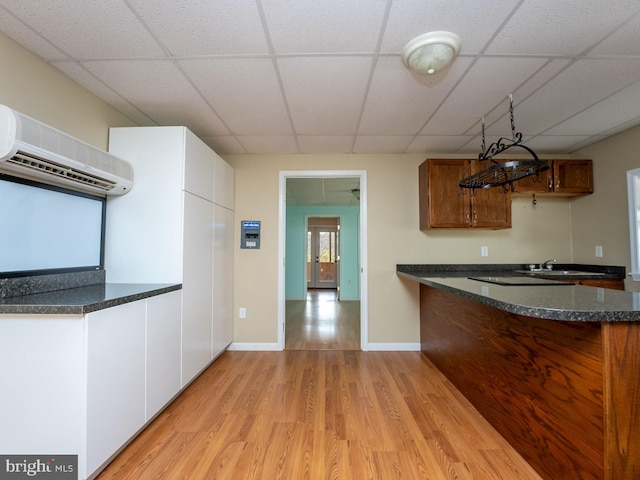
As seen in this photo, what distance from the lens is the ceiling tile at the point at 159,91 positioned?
5.89ft

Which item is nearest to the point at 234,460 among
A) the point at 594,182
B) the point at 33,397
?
the point at 33,397

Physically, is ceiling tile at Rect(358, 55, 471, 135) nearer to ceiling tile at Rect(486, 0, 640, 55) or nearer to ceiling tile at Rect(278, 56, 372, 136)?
ceiling tile at Rect(278, 56, 372, 136)

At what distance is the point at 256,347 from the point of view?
328 centimetres

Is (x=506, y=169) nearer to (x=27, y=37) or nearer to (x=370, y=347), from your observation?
(x=370, y=347)

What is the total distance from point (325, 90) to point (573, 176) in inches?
118

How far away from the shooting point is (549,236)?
3.41 metres

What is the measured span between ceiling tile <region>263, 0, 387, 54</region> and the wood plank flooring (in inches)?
89.7

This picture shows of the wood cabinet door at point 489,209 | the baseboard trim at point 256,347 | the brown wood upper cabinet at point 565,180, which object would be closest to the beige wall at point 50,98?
the baseboard trim at point 256,347

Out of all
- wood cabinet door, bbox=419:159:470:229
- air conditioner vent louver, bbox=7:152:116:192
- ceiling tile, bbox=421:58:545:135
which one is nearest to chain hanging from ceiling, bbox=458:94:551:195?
ceiling tile, bbox=421:58:545:135

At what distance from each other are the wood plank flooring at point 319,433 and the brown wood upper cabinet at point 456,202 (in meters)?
1.58

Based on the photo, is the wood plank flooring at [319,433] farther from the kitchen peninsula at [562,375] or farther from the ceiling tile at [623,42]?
the ceiling tile at [623,42]

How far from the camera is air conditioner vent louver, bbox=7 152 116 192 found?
1.45 meters

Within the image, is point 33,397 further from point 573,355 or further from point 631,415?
point 631,415

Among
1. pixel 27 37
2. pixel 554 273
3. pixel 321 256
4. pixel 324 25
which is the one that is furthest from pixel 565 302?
pixel 321 256
